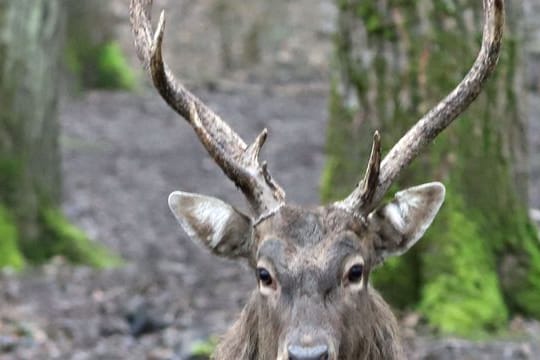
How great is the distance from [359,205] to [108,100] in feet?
59.3

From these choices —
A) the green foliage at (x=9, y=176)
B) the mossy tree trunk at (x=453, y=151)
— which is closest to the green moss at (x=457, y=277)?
the mossy tree trunk at (x=453, y=151)

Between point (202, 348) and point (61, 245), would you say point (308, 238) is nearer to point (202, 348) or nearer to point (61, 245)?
point (202, 348)

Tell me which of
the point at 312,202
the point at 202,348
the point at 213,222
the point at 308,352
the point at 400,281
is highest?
the point at 312,202

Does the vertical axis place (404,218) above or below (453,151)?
below

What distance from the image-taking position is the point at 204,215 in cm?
675

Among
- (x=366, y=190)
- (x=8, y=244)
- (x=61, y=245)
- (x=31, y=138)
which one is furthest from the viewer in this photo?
(x=61, y=245)

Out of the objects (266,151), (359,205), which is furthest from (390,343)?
(266,151)

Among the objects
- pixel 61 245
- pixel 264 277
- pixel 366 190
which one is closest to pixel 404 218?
pixel 366 190

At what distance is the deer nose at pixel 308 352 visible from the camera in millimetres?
5922

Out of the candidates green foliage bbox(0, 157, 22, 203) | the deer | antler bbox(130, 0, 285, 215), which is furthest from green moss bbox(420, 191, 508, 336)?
green foliage bbox(0, 157, 22, 203)

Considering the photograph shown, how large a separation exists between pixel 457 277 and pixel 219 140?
134 inches

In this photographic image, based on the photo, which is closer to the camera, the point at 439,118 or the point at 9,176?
the point at 439,118

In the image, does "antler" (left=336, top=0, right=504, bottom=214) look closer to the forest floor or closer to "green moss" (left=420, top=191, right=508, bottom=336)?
the forest floor

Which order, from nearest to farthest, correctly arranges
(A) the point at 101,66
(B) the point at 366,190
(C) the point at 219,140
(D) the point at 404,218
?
(B) the point at 366,190 < (D) the point at 404,218 < (C) the point at 219,140 < (A) the point at 101,66
